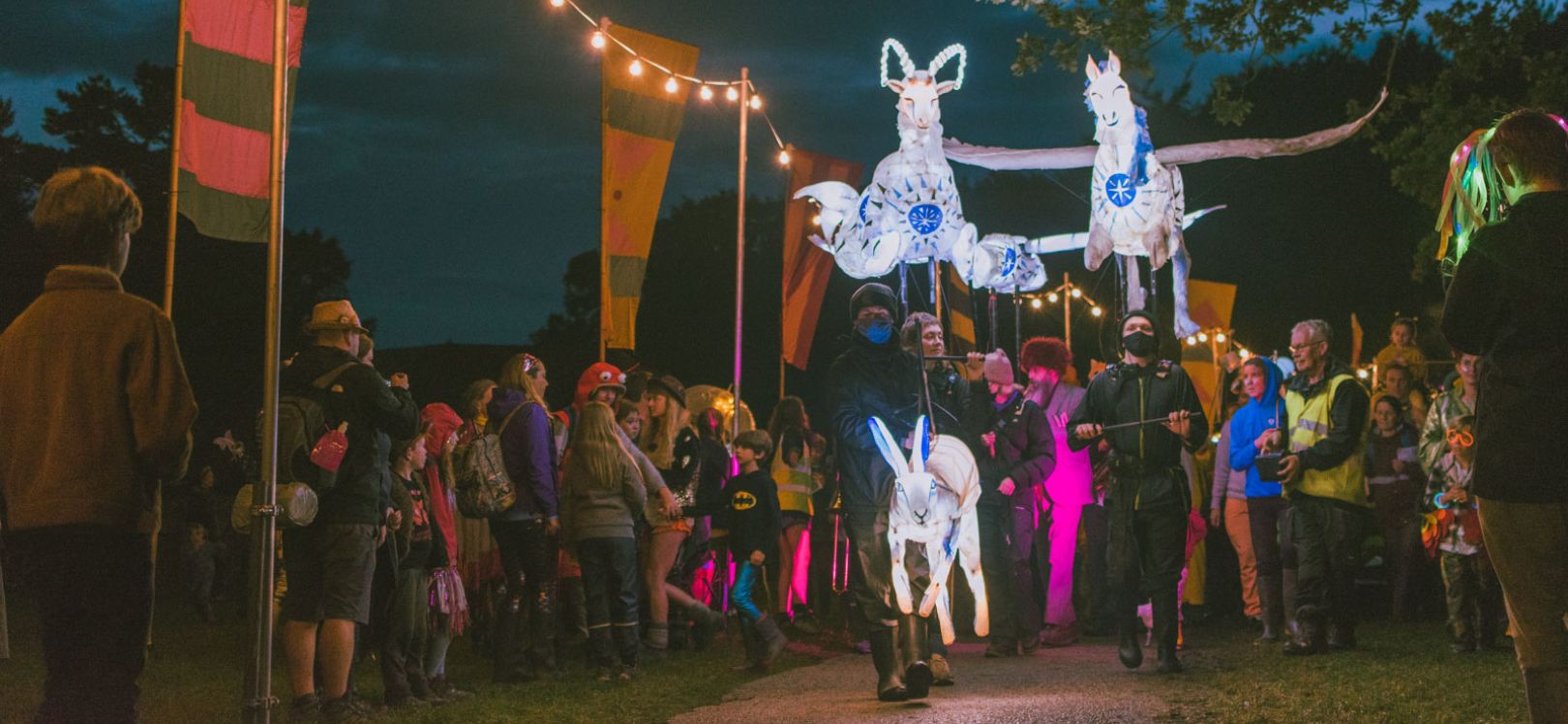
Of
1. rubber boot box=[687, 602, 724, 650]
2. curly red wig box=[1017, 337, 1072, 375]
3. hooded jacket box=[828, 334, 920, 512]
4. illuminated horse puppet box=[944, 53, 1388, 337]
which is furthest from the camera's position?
illuminated horse puppet box=[944, 53, 1388, 337]

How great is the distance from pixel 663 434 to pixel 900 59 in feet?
18.6

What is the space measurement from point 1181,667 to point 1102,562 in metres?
3.51

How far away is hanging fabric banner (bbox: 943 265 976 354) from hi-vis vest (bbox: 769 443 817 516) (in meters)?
6.98

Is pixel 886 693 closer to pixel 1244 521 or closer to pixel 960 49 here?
pixel 1244 521

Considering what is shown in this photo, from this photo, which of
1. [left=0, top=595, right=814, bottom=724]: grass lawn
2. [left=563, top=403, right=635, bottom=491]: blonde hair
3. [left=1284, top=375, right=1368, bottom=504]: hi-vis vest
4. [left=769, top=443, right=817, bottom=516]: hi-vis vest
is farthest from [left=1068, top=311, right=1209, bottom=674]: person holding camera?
[left=769, top=443, right=817, bottom=516]: hi-vis vest

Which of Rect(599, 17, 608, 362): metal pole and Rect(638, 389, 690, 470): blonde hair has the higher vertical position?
Rect(599, 17, 608, 362): metal pole

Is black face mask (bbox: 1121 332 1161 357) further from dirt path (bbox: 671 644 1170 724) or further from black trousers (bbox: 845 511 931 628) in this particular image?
black trousers (bbox: 845 511 931 628)

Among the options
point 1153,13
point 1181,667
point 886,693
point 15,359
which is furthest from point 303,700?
point 1153,13

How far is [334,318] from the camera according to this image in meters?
7.90

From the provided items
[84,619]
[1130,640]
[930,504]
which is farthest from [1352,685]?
[84,619]

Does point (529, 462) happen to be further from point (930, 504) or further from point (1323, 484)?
point (1323, 484)

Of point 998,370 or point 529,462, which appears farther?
point 998,370

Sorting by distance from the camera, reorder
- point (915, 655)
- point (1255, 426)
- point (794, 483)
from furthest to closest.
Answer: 1. point (794, 483)
2. point (1255, 426)
3. point (915, 655)

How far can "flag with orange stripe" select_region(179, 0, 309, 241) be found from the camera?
36.4 ft
